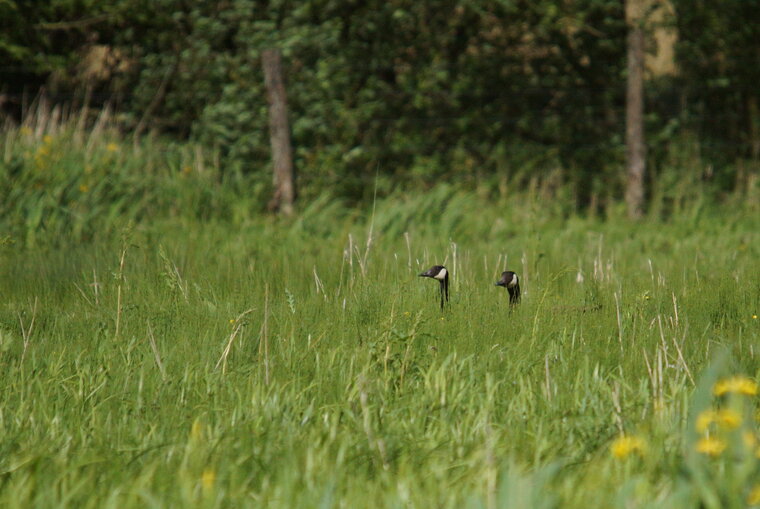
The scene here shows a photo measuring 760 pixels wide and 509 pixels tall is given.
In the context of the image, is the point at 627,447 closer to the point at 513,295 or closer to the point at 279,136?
the point at 513,295

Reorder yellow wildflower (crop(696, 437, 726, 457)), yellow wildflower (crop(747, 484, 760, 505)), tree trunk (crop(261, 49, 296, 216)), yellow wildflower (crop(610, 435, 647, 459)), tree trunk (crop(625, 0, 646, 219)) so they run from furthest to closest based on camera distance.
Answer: tree trunk (crop(625, 0, 646, 219)), tree trunk (crop(261, 49, 296, 216)), yellow wildflower (crop(610, 435, 647, 459)), yellow wildflower (crop(696, 437, 726, 457)), yellow wildflower (crop(747, 484, 760, 505))

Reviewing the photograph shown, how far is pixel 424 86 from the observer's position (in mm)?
10406

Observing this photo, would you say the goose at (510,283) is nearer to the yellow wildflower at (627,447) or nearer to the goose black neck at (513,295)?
the goose black neck at (513,295)

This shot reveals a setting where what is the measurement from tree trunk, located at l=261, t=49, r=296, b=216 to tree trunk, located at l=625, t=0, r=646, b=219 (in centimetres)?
351

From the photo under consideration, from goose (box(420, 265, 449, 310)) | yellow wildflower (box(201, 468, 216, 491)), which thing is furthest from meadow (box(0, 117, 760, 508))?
goose (box(420, 265, 449, 310))

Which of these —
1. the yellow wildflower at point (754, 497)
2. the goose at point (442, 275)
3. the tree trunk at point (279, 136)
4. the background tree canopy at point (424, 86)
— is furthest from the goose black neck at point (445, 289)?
the background tree canopy at point (424, 86)

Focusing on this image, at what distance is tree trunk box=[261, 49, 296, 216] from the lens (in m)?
9.13

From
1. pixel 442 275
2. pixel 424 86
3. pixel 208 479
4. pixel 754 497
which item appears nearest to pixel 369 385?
pixel 208 479

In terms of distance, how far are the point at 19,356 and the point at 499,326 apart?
2.00 metres

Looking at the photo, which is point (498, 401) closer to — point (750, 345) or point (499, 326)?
point (499, 326)

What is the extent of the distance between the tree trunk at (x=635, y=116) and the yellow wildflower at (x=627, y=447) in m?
7.06

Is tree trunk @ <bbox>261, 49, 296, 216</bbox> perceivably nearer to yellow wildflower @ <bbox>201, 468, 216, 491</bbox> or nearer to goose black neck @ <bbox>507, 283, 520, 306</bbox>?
goose black neck @ <bbox>507, 283, 520, 306</bbox>

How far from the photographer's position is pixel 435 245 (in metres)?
6.74

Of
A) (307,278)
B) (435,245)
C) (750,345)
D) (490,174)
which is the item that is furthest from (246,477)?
(490,174)
